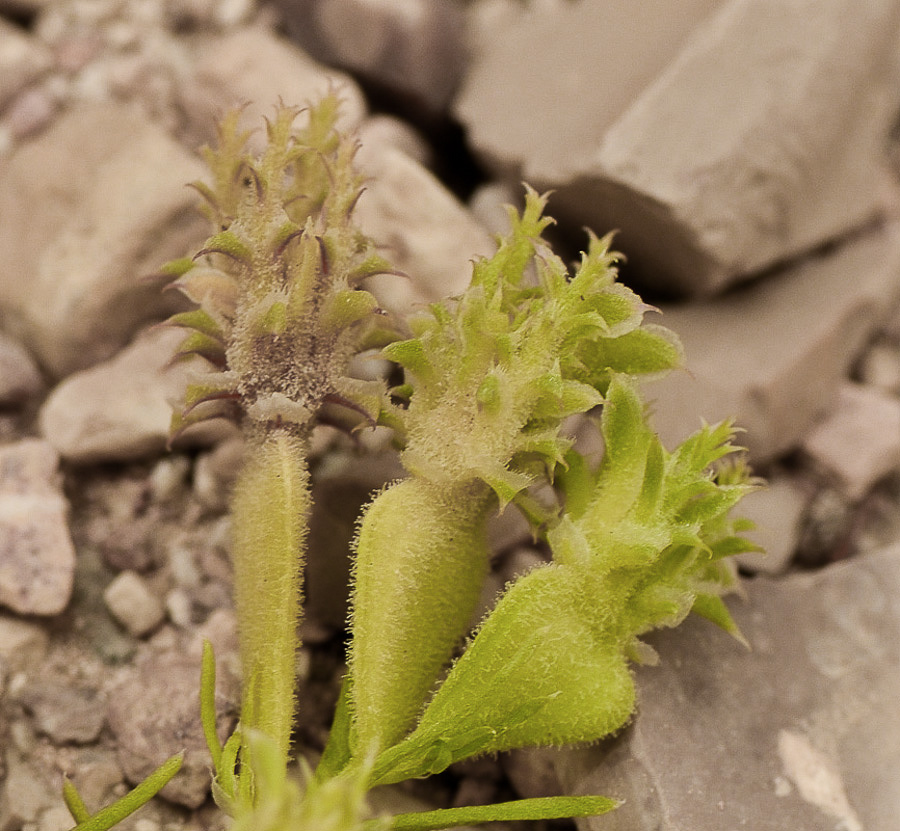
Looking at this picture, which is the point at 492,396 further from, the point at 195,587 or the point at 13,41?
the point at 13,41

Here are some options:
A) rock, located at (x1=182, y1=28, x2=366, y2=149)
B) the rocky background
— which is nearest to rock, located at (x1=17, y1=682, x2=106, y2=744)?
the rocky background

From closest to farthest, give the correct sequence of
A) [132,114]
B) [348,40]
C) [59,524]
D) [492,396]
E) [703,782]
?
[492,396] → [703,782] → [59,524] → [132,114] → [348,40]

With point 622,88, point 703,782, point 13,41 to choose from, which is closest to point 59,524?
point 703,782

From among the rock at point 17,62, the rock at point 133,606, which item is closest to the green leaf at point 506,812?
the rock at point 133,606

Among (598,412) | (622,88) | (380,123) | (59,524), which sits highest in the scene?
(622,88)

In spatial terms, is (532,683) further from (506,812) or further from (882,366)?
(882,366)

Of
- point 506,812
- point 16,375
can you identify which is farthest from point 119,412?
point 506,812
